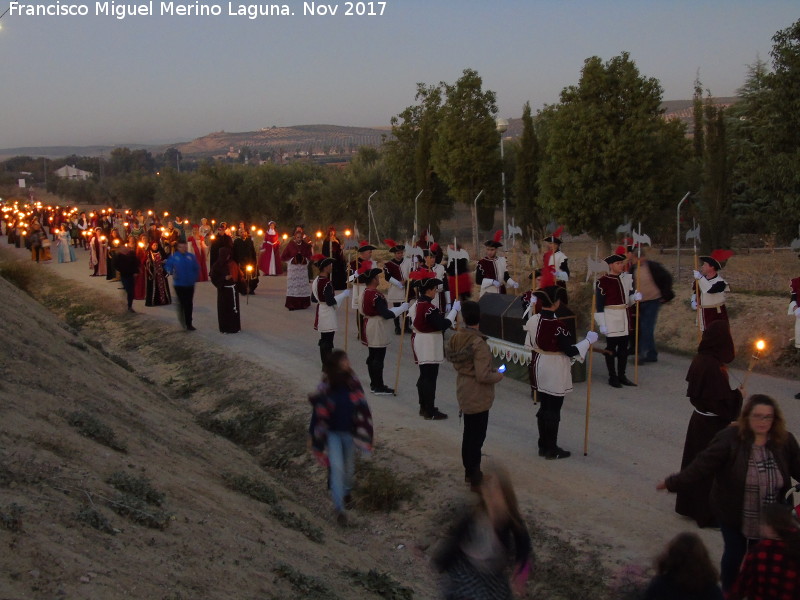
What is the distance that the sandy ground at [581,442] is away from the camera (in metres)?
7.50

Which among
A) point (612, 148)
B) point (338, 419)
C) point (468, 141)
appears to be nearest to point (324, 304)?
point (338, 419)

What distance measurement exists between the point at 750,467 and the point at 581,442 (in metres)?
4.47

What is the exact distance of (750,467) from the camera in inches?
213

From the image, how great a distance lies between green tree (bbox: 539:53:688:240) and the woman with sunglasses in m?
17.3

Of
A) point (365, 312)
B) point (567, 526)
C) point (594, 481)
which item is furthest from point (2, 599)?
point (365, 312)

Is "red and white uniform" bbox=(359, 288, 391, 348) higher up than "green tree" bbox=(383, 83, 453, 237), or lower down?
lower down

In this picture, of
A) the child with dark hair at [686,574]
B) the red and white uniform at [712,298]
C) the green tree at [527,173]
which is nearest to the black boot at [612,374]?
the red and white uniform at [712,298]

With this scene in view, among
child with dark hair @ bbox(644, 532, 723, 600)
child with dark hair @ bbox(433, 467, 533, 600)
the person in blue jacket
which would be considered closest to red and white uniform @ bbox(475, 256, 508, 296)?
the person in blue jacket

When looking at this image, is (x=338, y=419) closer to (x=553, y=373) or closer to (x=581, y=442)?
(x=553, y=373)

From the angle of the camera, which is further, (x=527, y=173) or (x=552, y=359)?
(x=527, y=173)

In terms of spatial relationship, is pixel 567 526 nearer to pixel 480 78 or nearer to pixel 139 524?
pixel 139 524

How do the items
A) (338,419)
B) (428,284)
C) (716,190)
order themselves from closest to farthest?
(338,419)
(428,284)
(716,190)

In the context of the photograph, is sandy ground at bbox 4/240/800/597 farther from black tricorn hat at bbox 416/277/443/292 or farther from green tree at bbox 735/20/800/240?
green tree at bbox 735/20/800/240

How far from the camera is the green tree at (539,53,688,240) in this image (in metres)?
22.1
